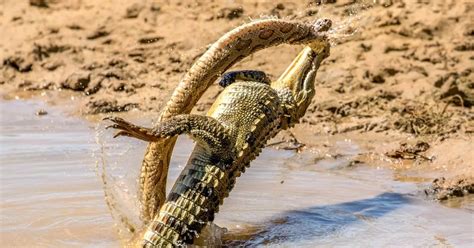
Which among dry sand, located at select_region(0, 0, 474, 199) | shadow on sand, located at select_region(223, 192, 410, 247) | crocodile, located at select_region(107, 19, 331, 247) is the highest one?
crocodile, located at select_region(107, 19, 331, 247)

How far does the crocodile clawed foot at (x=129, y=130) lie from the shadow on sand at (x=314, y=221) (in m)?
1.11

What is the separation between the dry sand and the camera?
7.72 metres

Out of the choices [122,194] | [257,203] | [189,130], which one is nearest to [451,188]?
[257,203]

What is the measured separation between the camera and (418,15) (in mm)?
9383

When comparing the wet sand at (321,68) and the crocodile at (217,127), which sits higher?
the crocodile at (217,127)

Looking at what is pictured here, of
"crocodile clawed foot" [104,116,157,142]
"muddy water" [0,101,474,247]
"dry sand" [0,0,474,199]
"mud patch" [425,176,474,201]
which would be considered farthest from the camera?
"dry sand" [0,0,474,199]

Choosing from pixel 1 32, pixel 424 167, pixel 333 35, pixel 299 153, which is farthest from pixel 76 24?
pixel 333 35

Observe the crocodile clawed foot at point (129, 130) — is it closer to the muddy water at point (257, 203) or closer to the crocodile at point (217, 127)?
the crocodile at point (217, 127)

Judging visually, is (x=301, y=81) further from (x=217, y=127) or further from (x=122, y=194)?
(x=122, y=194)

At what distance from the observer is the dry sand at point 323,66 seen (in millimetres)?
7723

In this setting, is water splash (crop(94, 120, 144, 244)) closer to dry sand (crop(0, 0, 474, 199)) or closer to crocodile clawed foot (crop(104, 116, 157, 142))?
crocodile clawed foot (crop(104, 116, 157, 142))

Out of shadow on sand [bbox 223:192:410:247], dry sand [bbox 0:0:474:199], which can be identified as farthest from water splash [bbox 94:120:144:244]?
dry sand [bbox 0:0:474:199]

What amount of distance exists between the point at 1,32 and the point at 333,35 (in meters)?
6.16

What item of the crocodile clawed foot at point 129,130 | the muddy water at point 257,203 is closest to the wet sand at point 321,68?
the muddy water at point 257,203
